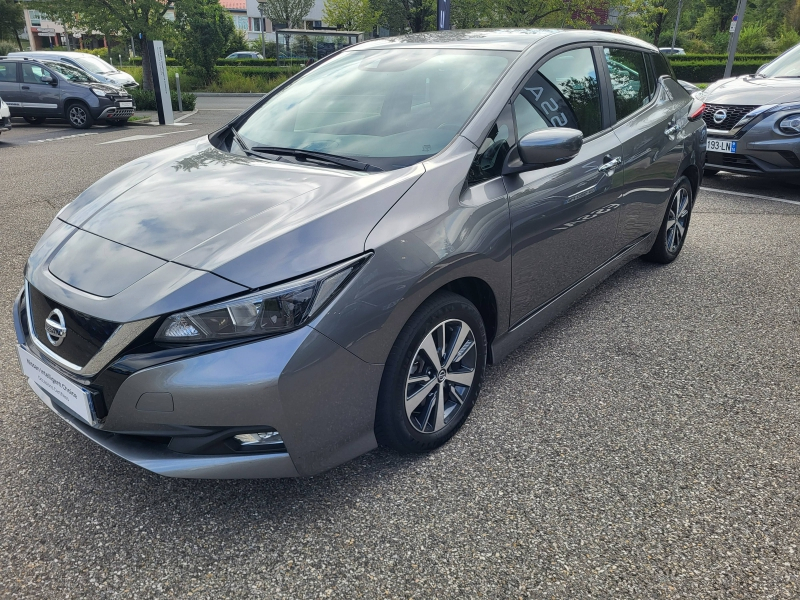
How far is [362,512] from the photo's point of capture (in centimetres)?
234

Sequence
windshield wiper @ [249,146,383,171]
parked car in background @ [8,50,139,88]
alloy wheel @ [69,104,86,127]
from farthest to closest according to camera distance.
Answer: parked car in background @ [8,50,139,88], alloy wheel @ [69,104,86,127], windshield wiper @ [249,146,383,171]

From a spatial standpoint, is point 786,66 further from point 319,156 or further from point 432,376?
point 432,376

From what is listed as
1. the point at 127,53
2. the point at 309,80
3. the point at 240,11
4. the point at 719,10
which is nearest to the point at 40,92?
the point at 309,80

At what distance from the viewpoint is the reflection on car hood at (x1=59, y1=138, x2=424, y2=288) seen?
2.11 m

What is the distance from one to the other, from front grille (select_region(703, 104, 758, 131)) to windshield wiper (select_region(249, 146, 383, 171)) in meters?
6.18

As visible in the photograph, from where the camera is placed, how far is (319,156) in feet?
9.28

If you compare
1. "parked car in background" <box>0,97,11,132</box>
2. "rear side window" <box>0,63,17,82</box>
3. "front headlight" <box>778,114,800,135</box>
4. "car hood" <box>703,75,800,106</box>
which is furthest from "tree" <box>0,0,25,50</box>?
"front headlight" <box>778,114,800,135</box>

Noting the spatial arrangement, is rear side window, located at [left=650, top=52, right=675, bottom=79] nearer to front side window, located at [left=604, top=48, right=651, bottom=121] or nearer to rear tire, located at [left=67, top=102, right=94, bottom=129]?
front side window, located at [left=604, top=48, right=651, bottom=121]

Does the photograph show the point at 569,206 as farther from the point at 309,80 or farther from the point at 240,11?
the point at 240,11

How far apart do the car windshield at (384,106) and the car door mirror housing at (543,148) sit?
28 centimetres

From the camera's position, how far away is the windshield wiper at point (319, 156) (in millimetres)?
2663

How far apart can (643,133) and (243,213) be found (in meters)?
2.69

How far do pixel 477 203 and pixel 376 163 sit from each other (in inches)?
17.6

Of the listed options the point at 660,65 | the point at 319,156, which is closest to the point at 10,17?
the point at 660,65
